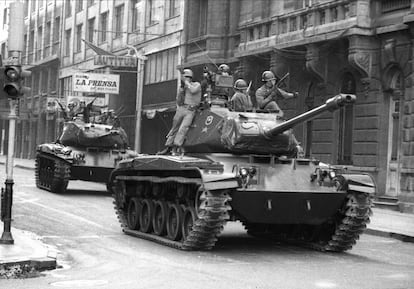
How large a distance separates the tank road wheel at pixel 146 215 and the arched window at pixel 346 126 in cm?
1087

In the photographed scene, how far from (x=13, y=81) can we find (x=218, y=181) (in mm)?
3351

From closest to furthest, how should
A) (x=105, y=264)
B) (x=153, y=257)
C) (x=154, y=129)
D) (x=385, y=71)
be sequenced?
1. (x=105, y=264)
2. (x=153, y=257)
3. (x=385, y=71)
4. (x=154, y=129)

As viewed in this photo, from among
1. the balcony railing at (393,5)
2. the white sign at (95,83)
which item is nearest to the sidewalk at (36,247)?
the balcony railing at (393,5)

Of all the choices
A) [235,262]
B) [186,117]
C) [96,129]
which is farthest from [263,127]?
[96,129]

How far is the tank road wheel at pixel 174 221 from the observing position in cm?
1275

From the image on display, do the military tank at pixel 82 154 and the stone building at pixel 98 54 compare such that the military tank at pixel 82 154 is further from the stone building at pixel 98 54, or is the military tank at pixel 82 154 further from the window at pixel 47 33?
the window at pixel 47 33

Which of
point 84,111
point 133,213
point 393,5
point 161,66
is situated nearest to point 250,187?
point 133,213

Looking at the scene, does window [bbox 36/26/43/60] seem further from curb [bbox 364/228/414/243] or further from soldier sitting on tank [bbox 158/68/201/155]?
soldier sitting on tank [bbox 158/68/201/155]

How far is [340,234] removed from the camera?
1246cm

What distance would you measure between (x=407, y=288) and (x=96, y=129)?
16121mm

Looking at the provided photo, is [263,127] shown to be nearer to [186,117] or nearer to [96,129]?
[186,117]

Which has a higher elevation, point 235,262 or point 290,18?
point 290,18

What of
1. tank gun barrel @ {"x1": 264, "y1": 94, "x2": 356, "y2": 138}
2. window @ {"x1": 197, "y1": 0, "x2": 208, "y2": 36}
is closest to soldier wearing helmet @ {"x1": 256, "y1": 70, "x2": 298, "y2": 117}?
tank gun barrel @ {"x1": 264, "y1": 94, "x2": 356, "y2": 138}

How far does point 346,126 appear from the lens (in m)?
24.4
